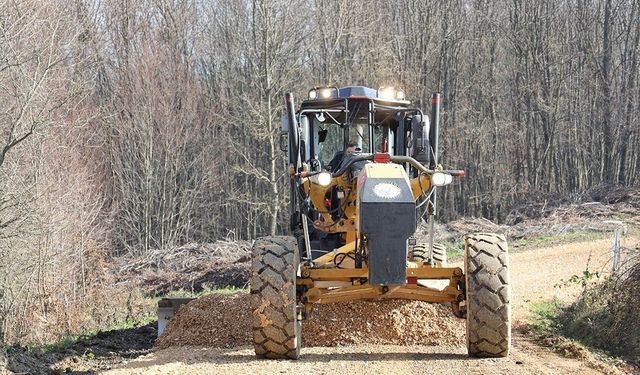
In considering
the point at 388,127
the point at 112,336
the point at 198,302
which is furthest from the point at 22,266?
the point at 388,127

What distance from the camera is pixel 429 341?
29.1 ft

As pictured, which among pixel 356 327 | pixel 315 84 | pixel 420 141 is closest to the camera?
pixel 420 141

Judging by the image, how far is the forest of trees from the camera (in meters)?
30.5

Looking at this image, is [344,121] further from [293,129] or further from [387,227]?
[387,227]

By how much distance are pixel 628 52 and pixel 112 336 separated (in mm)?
28278

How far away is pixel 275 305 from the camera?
24.9 feet

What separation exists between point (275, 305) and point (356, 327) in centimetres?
169

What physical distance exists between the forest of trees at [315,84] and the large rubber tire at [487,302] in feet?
68.1

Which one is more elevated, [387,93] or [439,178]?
[387,93]

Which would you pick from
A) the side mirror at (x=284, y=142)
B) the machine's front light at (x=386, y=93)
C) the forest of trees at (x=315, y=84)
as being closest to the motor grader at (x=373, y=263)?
the side mirror at (x=284, y=142)

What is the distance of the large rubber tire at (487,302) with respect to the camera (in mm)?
7539

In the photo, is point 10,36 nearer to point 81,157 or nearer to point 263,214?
point 81,157

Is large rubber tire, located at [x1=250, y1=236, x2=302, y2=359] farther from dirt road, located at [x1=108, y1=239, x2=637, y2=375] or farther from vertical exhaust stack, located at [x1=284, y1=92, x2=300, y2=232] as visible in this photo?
vertical exhaust stack, located at [x1=284, y1=92, x2=300, y2=232]

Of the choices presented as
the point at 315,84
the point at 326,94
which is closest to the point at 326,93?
the point at 326,94
